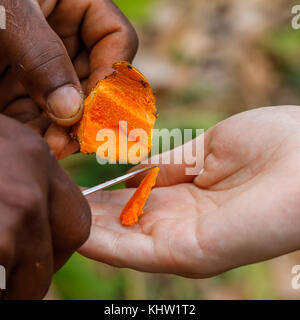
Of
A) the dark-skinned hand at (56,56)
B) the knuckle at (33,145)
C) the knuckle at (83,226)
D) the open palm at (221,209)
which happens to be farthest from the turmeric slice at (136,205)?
the knuckle at (33,145)

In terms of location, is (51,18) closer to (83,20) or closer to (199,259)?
(83,20)

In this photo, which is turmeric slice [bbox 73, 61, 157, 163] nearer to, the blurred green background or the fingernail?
the fingernail

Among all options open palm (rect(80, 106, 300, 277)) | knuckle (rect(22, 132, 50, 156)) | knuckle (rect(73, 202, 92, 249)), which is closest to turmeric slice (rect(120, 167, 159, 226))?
open palm (rect(80, 106, 300, 277))

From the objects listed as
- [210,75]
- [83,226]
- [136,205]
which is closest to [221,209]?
[136,205]

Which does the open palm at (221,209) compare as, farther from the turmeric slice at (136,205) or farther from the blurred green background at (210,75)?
the blurred green background at (210,75)

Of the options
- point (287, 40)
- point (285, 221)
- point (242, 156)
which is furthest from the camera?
point (287, 40)

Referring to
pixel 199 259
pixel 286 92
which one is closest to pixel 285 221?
pixel 199 259
